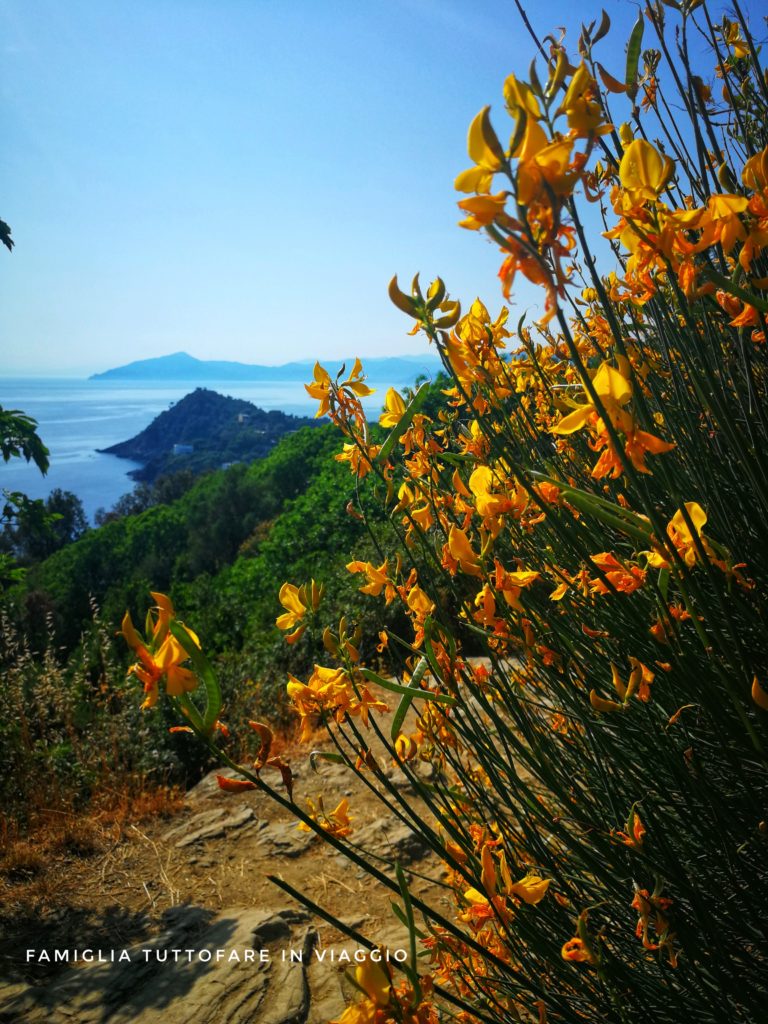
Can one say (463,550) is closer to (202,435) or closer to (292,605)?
(292,605)

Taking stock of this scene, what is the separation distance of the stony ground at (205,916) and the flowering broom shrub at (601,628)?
0.97 meters

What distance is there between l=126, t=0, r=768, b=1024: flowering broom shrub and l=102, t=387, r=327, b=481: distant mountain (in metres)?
38.1

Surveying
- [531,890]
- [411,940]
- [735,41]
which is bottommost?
[531,890]

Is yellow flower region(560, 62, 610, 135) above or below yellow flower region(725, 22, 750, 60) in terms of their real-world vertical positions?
below

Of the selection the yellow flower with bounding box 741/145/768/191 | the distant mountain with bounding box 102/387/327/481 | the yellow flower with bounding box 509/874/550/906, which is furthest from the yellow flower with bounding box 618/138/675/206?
the distant mountain with bounding box 102/387/327/481

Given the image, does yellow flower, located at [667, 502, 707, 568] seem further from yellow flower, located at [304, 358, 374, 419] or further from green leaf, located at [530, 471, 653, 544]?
yellow flower, located at [304, 358, 374, 419]

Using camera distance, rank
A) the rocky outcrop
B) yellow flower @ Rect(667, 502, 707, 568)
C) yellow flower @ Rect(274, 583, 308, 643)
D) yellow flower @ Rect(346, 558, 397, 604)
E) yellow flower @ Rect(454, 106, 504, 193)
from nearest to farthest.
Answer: yellow flower @ Rect(454, 106, 504, 193)
yellow flower @ Rect(667, 502, 707, 568)
yellow flower @ Rect(274, 583, 308, 643)
yellow flower @ Rect(346, 558, 397, 604)
the rocky outcrop

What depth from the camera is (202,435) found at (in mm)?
47812

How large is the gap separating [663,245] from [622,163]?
0.37 feet

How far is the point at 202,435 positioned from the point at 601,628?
49.5 metres

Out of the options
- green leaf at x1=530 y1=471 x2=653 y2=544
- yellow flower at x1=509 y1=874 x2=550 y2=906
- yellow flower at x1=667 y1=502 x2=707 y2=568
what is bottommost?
yellow flower at x1=509 y1=874 x2=550 y2=906

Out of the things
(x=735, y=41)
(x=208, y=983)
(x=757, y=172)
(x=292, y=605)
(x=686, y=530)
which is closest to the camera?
(x=757, y=172)

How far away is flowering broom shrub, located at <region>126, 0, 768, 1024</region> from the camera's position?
679 mm

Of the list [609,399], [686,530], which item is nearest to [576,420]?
[609,399]
